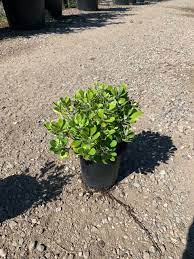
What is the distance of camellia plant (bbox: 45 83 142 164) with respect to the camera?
2.87 metres

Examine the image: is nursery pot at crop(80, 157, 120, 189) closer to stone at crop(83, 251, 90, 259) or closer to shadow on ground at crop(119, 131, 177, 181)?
shadow on ground at crop(119, 131, 177, 181)

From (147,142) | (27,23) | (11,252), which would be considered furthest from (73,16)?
(11,252)

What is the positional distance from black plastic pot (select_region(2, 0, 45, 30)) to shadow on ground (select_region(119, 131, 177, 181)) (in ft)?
20.8

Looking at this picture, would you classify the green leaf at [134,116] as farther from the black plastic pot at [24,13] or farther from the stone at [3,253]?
the black plastic pot at [24,13]

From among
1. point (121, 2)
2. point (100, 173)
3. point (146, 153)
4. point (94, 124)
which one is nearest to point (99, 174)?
point (100, 173)

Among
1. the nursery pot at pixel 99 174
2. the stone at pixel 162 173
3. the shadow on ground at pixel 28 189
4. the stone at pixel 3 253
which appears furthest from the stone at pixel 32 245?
the stone at pixel 162 173

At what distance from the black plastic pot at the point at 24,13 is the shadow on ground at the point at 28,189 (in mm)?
6674

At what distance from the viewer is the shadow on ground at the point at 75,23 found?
9.12m

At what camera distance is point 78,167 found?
3881 millimetres

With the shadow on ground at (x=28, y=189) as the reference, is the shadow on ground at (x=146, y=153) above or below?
above

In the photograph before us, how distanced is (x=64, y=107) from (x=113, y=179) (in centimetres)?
99

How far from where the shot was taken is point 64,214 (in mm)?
3285

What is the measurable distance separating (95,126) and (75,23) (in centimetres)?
830

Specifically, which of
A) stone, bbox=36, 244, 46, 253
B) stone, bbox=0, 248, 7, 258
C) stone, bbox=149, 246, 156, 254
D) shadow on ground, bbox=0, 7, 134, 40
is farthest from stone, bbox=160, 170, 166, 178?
shadow on ground, bbox=0, 7, 134, 40
